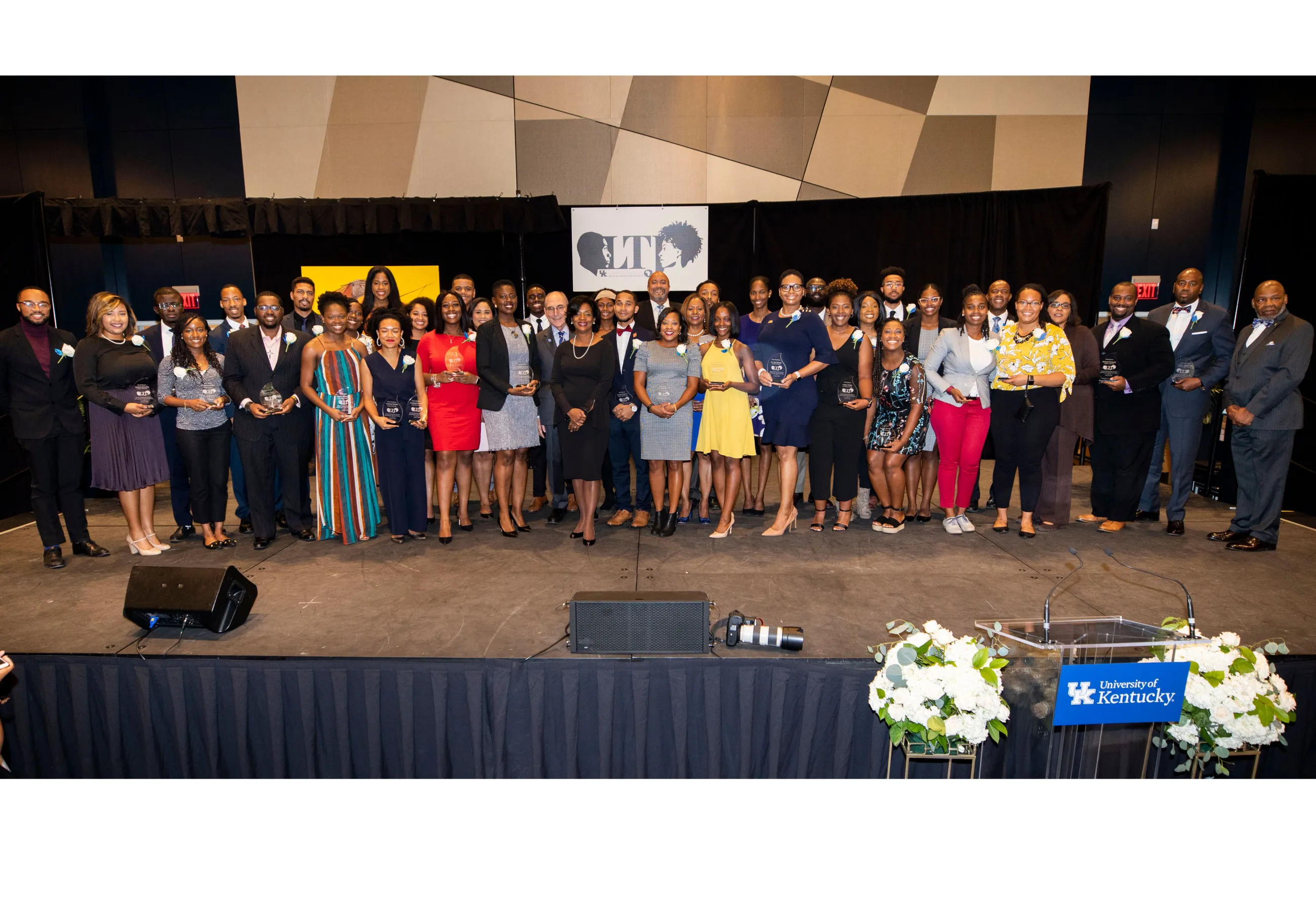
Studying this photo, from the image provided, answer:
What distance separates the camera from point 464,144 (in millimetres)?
8547

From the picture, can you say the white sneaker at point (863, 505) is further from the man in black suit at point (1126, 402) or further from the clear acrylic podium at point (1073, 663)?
the clear acrylic podium at point (1073, 663)

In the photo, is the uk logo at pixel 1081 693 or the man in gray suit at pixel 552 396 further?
the man in gray suit at pixel 552 396

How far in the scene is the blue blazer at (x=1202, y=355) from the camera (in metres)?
5.07

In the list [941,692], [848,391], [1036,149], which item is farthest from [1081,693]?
[1036,149]

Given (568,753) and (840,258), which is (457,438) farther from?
(840,258)

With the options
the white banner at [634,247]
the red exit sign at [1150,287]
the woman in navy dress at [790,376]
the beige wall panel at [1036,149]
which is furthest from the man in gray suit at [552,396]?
the red exit sign at [1150,287]

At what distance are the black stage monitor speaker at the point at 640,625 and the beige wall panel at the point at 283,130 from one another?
7670mm

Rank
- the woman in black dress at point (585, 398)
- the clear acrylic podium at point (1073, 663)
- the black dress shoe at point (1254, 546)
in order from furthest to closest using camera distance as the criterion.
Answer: the woman in black dress at point (585, 398) → the black dress shoe at point (1254, 546) → the clear acrylic podium at point (1073, 663)

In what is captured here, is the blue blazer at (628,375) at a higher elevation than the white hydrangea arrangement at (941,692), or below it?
higher

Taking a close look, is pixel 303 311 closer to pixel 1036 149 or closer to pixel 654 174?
pixel 654 174

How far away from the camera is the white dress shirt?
16.8 feet

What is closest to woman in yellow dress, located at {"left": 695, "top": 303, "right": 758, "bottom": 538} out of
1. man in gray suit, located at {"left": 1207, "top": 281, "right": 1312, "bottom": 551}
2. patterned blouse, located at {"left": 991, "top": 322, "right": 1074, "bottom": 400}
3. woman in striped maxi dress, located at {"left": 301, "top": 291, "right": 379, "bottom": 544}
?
patterned blouse, located at {"left": 991, "top": 322, "right": 1074, "bottom": 400}

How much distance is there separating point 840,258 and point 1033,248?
1.93m

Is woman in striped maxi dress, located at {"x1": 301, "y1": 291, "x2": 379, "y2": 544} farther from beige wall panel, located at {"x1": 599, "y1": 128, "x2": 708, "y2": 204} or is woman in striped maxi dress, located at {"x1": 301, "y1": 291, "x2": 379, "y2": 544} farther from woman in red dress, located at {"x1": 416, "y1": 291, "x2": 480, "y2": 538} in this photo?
beige wall panel, located at {"x1": 599, "y1": 128, "x2": 708, "y2": 204}
